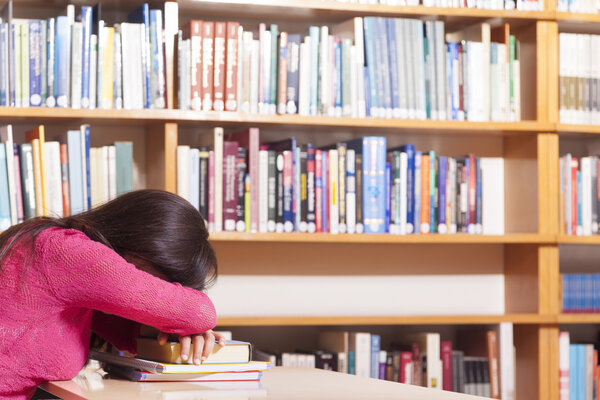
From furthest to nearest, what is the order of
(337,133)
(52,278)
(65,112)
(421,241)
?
(337,133)
(421,241)
(65,112)
(52,278)

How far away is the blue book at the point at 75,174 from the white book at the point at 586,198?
61.8 inches

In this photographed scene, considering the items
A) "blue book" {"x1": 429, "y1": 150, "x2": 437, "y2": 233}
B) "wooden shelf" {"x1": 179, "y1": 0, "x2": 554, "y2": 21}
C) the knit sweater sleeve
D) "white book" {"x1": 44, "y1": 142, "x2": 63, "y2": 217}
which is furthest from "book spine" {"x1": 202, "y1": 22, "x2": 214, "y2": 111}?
the knit sweater sleeve

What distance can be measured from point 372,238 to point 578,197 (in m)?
0.72

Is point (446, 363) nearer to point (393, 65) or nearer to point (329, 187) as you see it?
point (329, 187)

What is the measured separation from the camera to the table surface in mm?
1306

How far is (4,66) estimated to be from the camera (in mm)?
2453

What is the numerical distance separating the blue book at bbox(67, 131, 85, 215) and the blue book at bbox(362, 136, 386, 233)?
0.84 metres

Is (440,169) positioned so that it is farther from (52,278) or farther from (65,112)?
(52,278)

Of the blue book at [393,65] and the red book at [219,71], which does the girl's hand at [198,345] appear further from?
the blue book at [393,65]

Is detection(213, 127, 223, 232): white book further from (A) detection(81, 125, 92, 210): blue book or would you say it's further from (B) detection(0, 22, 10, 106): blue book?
(B) detection(0, 22, 10, 106): blue book

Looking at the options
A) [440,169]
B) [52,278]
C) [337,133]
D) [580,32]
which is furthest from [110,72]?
[580,32]

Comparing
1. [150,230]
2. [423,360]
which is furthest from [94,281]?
[423,360]

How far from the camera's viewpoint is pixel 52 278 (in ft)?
4.56

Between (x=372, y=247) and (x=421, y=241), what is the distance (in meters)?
0.31
